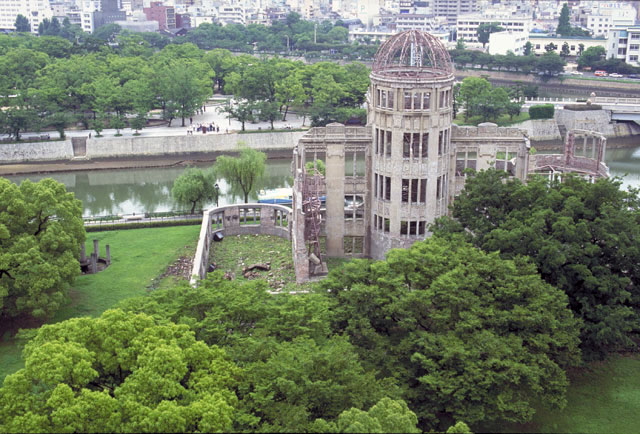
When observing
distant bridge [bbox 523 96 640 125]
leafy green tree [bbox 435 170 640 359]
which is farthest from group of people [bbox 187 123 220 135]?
leafy green tree [bbox 435 170 640 359]

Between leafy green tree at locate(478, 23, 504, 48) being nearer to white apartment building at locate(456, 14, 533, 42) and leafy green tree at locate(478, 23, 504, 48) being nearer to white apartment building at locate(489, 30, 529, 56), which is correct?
white apartment building at locate(456, 14, 533, 42)

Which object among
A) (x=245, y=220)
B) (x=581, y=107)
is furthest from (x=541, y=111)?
(x=245, y=220)

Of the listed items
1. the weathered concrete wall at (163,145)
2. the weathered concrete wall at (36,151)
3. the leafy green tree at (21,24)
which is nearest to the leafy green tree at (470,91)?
the weathered concrete wall at (163,145)

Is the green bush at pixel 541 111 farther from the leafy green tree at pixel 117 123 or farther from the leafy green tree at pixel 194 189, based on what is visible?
the leafy green tree at pixel 194 189

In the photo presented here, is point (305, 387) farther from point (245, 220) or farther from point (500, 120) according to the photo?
point (500, 120)

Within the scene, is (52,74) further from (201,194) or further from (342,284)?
(342,284)

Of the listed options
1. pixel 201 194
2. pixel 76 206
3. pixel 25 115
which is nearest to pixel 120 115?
pixel 25 115
